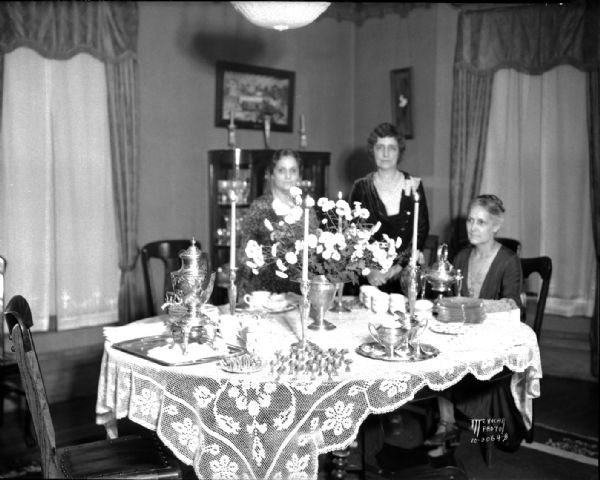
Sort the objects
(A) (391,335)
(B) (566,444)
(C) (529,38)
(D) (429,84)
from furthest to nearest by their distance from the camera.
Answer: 1. (D) (429,84)
2. (C) (529,38)
3. (B) (566,444)
4. (A) (391,335)

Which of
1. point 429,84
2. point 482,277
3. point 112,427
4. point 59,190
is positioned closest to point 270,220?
point 482,277

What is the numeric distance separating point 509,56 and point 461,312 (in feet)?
10.2

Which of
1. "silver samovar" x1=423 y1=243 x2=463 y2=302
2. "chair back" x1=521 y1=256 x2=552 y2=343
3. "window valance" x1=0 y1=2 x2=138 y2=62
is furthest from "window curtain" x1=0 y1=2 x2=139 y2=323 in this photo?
"chair back" x1=521 y1=256 x2=552 y2=343

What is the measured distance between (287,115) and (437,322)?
361cm

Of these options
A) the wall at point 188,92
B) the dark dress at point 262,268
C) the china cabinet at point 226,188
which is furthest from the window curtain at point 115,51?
the dark dress at point 262,268

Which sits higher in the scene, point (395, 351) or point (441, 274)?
point (441, 274)

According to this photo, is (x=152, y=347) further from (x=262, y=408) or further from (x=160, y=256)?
(x=160, y=256)

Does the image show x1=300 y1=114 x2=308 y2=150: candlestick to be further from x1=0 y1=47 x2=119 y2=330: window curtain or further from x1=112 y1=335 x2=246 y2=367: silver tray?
x1=112 y1=335 x2=246 y2=367: silver tray

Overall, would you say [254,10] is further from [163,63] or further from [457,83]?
[457,83]

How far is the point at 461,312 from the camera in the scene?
3.45m

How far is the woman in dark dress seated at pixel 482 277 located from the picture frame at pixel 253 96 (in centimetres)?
270

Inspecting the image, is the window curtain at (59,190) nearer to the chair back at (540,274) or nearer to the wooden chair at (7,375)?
the wooden chair at (7,375)

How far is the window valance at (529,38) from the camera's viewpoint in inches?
217

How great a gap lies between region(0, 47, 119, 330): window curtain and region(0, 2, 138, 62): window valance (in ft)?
0.30
